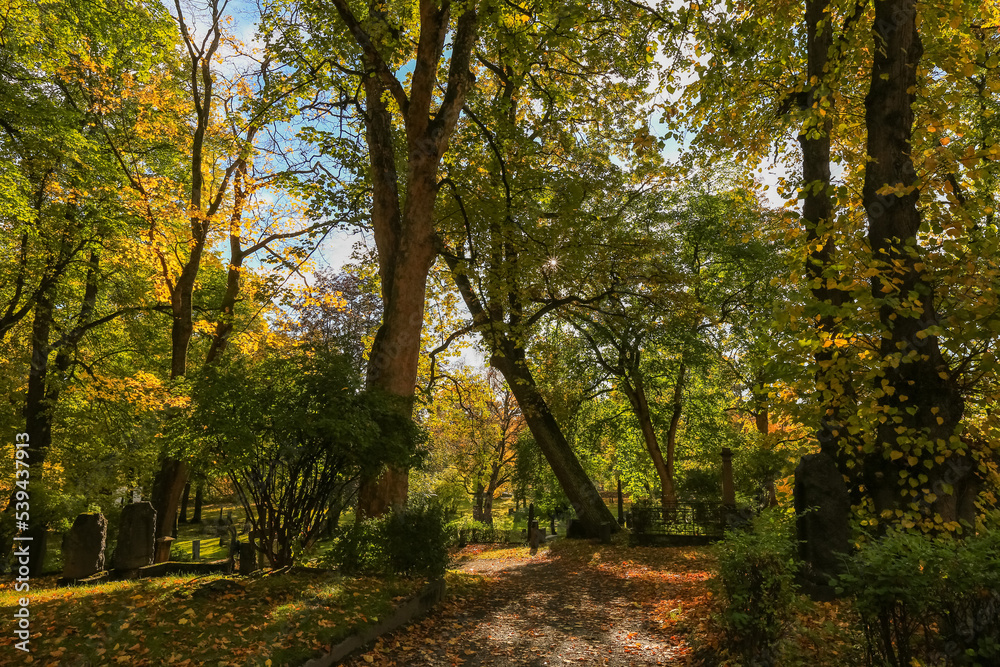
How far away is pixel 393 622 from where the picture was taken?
20.3 feet

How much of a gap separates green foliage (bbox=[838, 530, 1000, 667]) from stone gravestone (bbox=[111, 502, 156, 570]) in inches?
500

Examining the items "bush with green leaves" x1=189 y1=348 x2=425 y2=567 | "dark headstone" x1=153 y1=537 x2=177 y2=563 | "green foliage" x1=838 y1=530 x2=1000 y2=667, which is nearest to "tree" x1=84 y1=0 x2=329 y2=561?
"dark headstone" x1=153 y1=537 x2=177 y2=563

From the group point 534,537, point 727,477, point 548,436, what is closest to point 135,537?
point 548,436

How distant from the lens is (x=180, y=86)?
54.4ft

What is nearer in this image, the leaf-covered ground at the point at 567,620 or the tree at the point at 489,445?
the leaf-covered ground at the point at 567,620

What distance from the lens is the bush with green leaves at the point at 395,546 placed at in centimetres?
748

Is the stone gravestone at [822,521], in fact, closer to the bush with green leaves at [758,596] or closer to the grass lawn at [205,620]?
the bush with green leaves at [758,596]

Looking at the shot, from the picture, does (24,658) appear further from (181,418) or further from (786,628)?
(786,628)

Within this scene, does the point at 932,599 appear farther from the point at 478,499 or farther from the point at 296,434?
the point at 478,499

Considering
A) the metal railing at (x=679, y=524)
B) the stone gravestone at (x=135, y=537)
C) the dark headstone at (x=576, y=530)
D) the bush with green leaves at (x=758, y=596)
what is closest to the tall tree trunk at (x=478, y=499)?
the dark headstone at (x=576, y=530)

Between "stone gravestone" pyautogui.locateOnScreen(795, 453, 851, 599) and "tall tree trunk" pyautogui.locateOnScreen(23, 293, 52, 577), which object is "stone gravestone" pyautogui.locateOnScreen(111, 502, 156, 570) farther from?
"stone gravestone" pyautogui.locateOnScreen(795, 453, 851, 599)

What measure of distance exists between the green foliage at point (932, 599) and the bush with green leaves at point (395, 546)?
548cm

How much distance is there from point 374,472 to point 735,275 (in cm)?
1412

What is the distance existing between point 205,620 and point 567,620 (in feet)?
15.2
